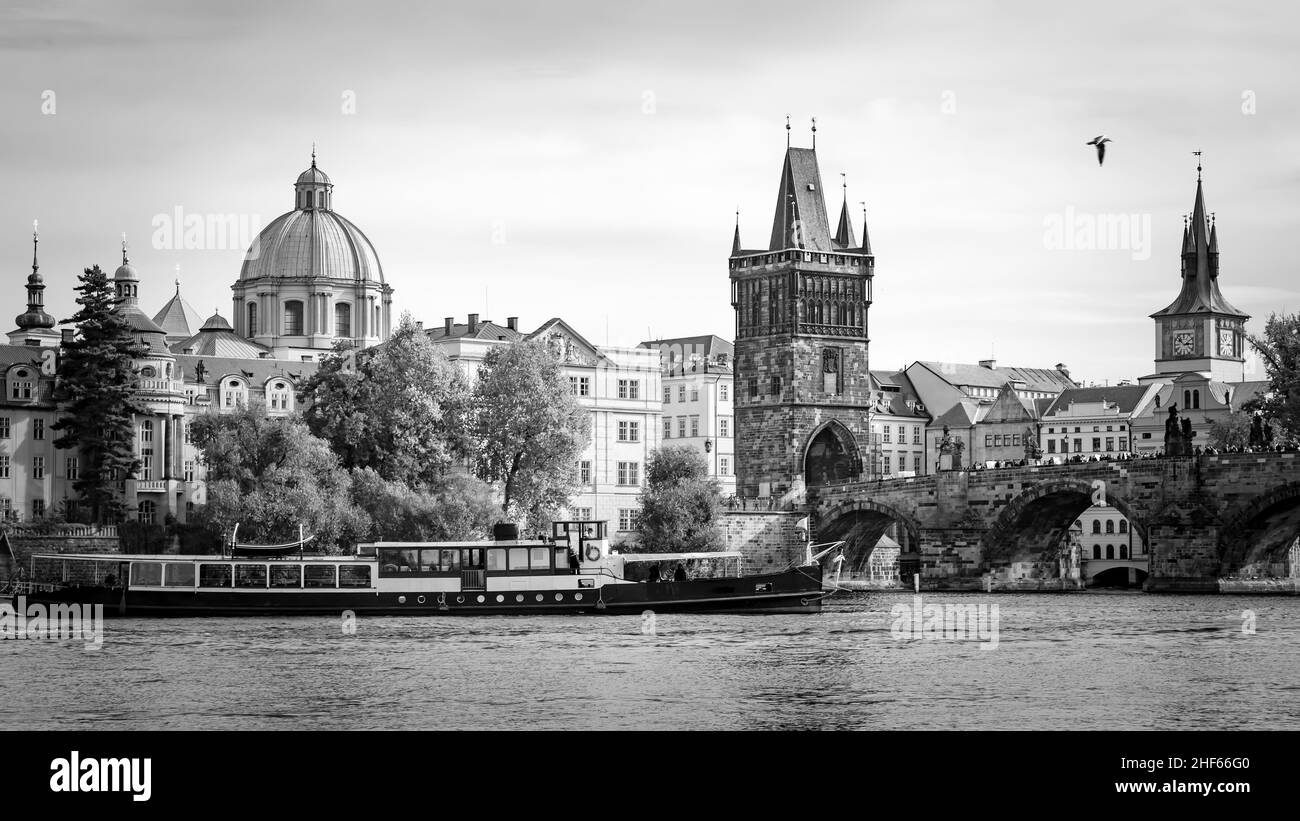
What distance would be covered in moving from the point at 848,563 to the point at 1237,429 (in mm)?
28212

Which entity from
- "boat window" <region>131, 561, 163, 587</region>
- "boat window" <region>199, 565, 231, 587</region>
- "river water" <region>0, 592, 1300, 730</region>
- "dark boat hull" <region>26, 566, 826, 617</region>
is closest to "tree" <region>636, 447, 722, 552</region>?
"dark boat hull" <region>26, 566, 826, 617</region>

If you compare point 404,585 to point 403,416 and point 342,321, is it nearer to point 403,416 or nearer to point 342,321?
point 403,416

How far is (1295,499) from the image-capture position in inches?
3962

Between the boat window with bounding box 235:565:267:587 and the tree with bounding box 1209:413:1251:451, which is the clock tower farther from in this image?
the boat window with bounding box 235:565:267:587

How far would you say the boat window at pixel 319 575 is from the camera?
80.7 meters

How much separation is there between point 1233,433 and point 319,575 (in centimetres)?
7356

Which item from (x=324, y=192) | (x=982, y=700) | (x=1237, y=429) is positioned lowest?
(x=982, y=700)

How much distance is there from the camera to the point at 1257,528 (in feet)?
338

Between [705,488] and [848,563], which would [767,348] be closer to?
[848,563]

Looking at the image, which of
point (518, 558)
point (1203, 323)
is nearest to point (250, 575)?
point (518, 558)

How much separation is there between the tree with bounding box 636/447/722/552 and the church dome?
53857 mm

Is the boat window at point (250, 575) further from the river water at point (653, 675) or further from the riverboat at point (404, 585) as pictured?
the river water at point (653, 675)

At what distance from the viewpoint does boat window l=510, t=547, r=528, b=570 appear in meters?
81.6

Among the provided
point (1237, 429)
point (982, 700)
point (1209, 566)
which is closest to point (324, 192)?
point (1237, 429)
